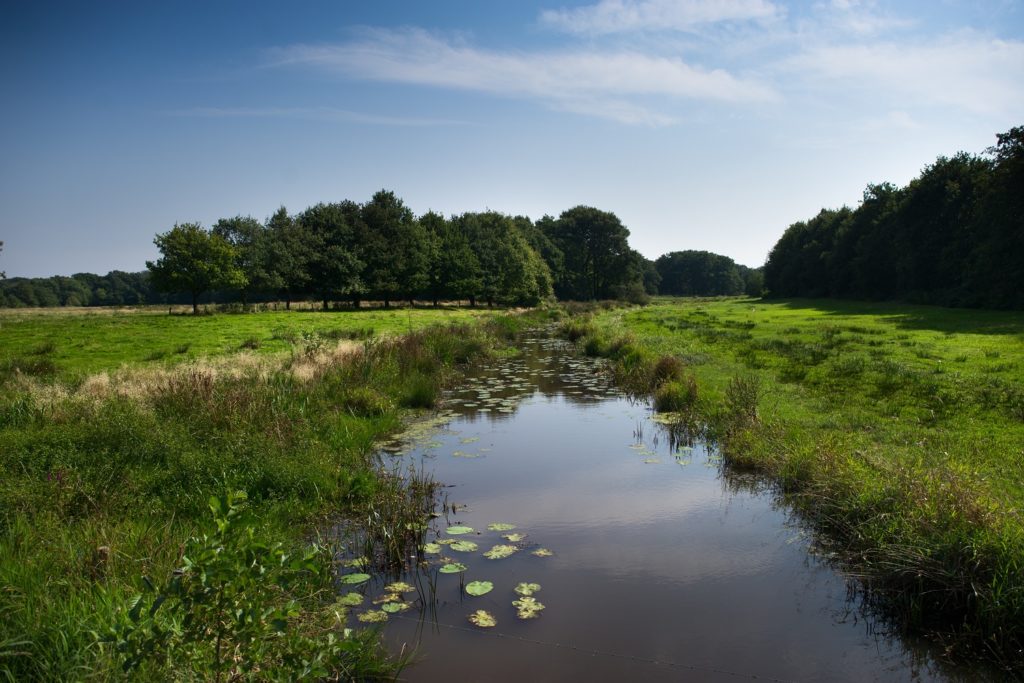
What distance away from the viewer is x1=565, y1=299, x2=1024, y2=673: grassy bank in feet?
17.2

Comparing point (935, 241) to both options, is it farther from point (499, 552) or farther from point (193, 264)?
point (193, 264)

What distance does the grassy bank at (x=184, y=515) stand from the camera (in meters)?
3.41

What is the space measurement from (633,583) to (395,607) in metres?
→ 2.63

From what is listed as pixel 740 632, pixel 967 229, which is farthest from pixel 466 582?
pixel 967 229

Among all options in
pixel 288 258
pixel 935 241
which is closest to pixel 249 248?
pixel 288 258

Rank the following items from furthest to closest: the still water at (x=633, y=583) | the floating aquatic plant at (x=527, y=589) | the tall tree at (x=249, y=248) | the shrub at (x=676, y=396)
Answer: the tall tree at (x=249, y=248), the shrub at (x=676, y=396), the floating aquatic plant at (x=527, y=589), the still water at (x=633, y=583)

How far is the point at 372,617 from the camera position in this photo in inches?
218

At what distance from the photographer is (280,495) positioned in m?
7.85

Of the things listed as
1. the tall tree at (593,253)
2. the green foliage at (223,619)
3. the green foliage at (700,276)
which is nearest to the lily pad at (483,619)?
the green foliage at (223,619)

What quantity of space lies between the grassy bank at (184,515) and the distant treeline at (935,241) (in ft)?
145

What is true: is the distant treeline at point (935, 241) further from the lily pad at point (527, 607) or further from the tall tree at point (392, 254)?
the tall tree at point (392, 254)

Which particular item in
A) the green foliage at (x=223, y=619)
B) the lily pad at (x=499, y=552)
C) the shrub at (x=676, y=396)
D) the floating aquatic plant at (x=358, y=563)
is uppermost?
the green foliage at (x=223, y=619)

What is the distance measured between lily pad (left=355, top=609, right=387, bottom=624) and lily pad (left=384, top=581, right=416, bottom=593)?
0.44 m

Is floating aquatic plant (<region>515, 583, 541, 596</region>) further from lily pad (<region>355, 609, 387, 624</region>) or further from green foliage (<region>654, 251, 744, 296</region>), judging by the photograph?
green foliage (<region>654, 251, 744, 296</region>)
